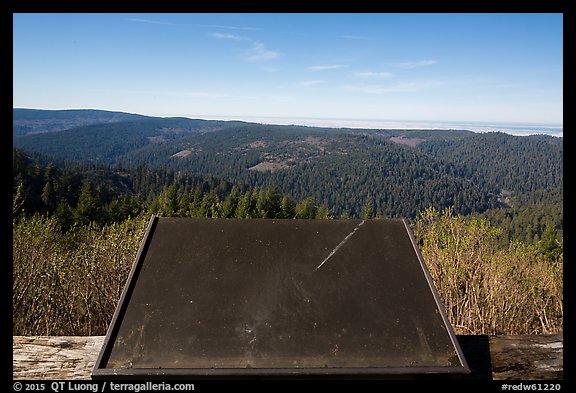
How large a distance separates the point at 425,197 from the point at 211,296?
500 feet

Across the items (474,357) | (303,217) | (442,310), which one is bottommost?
(303,217)

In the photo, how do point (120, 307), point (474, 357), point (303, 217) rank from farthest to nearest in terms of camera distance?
point (303, 217) → point (474, 357) → point (120, 307)

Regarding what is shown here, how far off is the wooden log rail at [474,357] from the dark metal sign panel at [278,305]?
70 centimetres

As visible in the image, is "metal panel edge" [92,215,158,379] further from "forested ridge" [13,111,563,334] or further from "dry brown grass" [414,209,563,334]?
"dry brown grass" [414,209,563,334]

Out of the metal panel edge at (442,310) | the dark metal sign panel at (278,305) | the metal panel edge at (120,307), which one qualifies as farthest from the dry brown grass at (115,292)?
the metal panel edge at (120,307)

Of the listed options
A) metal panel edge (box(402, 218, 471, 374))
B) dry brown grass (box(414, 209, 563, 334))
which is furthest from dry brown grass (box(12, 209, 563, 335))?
metal panel edge (box(402, 218, 471, 374))

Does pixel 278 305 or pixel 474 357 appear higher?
pixel 278 305

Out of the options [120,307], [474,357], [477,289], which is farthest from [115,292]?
[474,357]

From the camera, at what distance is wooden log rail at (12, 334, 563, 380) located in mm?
2658

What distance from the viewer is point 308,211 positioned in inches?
1763

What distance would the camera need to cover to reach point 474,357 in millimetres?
2811

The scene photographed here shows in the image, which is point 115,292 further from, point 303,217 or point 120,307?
point 303,217

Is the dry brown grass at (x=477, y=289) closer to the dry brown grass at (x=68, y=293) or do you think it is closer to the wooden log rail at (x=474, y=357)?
the wooden log rail at (x=474, y=357)

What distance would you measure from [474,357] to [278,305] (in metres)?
1.53
